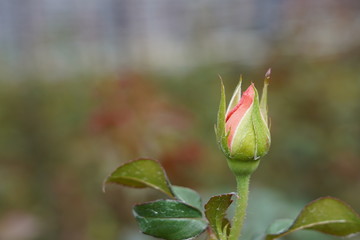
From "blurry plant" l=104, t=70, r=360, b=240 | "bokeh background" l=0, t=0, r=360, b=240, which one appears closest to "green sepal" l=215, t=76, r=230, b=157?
"blurry plant" l=104, t=70, r=360, b=240

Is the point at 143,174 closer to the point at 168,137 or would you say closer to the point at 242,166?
the point at 242,166

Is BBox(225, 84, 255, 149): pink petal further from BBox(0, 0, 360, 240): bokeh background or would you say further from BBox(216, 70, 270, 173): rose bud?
BBox(0, 0, 360, 240): bokeh background

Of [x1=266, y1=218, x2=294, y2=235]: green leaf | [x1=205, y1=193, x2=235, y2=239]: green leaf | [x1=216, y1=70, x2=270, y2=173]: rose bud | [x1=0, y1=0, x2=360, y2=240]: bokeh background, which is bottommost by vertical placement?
[x1=0, y1=0, x2=360, y2=240]: bokeh background

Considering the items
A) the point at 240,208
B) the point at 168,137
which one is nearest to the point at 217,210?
the point at 240,208

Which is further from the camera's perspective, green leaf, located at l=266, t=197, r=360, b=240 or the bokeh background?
the bokeh background

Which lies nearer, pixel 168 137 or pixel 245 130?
pixel 245 130

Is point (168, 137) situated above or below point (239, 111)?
below

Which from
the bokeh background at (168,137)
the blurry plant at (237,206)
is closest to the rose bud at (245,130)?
the blurry plant at (237,206)
